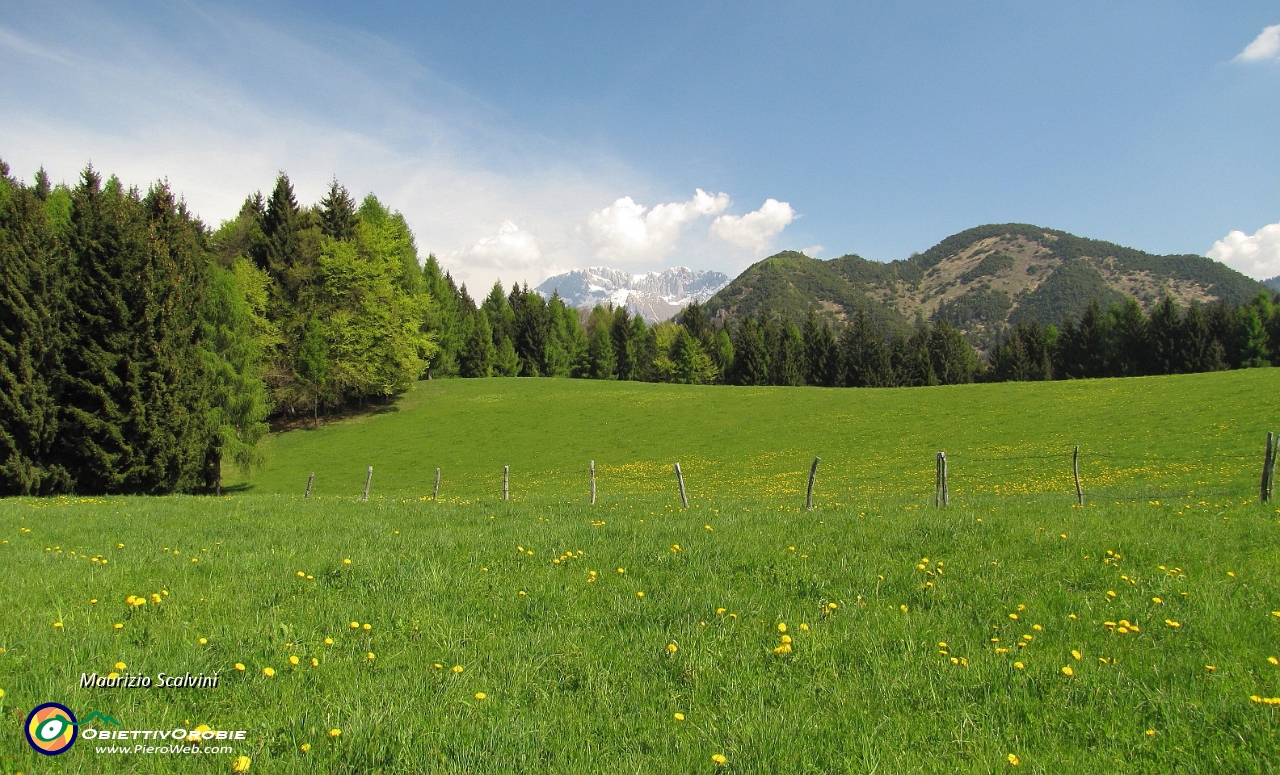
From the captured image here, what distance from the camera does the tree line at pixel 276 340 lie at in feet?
83.3

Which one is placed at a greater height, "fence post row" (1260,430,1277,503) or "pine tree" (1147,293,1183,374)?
"pine tree" (1147,293,1183,374)

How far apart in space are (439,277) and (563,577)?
3027 inches

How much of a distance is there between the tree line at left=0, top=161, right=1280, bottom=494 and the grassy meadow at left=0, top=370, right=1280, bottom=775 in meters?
15.4

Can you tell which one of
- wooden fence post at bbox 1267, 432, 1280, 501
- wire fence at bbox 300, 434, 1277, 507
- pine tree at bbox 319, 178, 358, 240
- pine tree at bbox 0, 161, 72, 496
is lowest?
wire fence at bbox 300, 434, 1277, 507

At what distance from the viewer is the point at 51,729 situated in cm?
390

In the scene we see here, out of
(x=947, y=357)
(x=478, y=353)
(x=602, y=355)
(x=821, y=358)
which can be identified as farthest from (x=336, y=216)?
(x=947, y=357)

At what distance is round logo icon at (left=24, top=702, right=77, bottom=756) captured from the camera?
12.4ft

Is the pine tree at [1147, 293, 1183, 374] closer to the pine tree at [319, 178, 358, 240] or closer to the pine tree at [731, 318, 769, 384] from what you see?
the pine tree at [731, 318, 769, 384]

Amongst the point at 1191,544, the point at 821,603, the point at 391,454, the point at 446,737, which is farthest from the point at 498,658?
the point at 391,454

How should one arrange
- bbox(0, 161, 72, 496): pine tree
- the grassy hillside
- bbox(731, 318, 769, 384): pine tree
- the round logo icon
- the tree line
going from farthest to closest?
bbox(731, 318, 769, 384): pine tree
the grassy hillside
the tree line
bbox(0, 161, 72, 496): pine tree
the round logo icon

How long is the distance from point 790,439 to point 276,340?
38.3 metres

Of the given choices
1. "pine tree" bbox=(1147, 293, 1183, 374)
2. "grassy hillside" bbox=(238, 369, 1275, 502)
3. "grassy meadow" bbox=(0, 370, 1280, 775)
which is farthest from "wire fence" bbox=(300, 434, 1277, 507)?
"pine tree" bbox=(1147, 293, 1183, 374)

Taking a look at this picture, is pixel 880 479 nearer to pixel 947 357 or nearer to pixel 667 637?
pixel 667 637

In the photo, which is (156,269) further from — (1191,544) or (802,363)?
(802,363)
